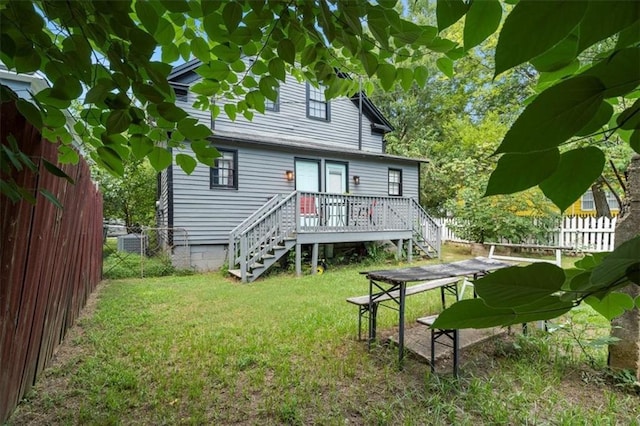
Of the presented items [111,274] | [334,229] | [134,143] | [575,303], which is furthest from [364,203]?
[575,303]

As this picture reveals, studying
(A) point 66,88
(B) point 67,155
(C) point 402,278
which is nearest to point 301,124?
(C) point 402,278

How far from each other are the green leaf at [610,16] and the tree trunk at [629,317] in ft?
10.4

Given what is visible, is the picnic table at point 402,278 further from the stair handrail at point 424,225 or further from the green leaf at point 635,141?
the stair handrail at point 424,225

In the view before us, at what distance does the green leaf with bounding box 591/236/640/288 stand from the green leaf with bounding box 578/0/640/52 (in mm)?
213

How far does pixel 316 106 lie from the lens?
11.9 meters

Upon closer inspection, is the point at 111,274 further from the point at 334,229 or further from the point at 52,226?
the point at 52,226

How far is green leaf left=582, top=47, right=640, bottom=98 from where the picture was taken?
0.30 m

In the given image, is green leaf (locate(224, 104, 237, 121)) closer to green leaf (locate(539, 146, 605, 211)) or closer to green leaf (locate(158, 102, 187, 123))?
green leaf (locate(158, 102, 187, 123))

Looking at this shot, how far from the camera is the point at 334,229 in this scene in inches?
362

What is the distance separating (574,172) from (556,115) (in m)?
0.17

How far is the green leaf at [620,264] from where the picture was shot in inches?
13.6

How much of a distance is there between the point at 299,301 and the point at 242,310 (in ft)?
3.32

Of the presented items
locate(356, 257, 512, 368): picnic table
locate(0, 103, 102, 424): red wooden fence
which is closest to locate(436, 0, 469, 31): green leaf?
locate(0, 103, 102, 424): red wooden fence

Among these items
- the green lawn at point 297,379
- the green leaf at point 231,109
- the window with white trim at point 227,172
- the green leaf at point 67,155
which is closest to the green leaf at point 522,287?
the green leaf at point 231,109
